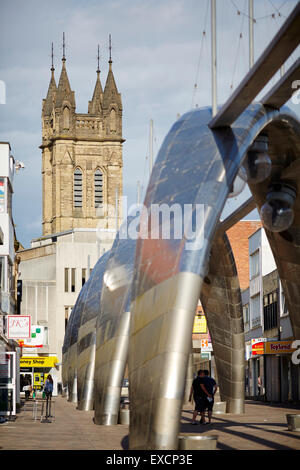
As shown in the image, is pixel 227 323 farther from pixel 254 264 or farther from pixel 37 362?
pixel 37 362

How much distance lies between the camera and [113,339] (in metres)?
23.1

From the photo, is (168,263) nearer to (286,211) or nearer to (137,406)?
(137,406)

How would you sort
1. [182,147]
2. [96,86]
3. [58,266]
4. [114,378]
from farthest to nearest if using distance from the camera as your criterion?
Answer: [96,86] → [58,266] → [114,378] → [182,147]

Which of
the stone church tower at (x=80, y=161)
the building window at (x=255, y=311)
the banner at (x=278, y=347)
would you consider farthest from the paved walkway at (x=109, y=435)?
the stone church tower at (x=80, y=161)

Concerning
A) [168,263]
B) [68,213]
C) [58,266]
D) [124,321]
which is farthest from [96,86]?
[168,263]

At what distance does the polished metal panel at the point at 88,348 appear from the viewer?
1251 inches

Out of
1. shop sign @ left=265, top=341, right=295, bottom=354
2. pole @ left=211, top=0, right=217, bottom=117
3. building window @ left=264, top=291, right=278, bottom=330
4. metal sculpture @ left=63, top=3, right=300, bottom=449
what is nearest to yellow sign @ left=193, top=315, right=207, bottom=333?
building window @ left=264, top=291, right=278, bottom=330

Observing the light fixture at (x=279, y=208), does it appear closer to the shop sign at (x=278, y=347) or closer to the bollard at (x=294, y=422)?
the bollard at (x=294, y=422)

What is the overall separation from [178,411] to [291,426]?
26.0ft

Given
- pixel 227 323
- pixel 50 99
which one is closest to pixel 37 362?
pixel 227 323

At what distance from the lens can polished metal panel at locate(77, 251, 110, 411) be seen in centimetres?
3179

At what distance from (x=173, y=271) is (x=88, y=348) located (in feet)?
63.2

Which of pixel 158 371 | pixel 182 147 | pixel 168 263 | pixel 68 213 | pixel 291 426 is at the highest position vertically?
pixel 68 213
